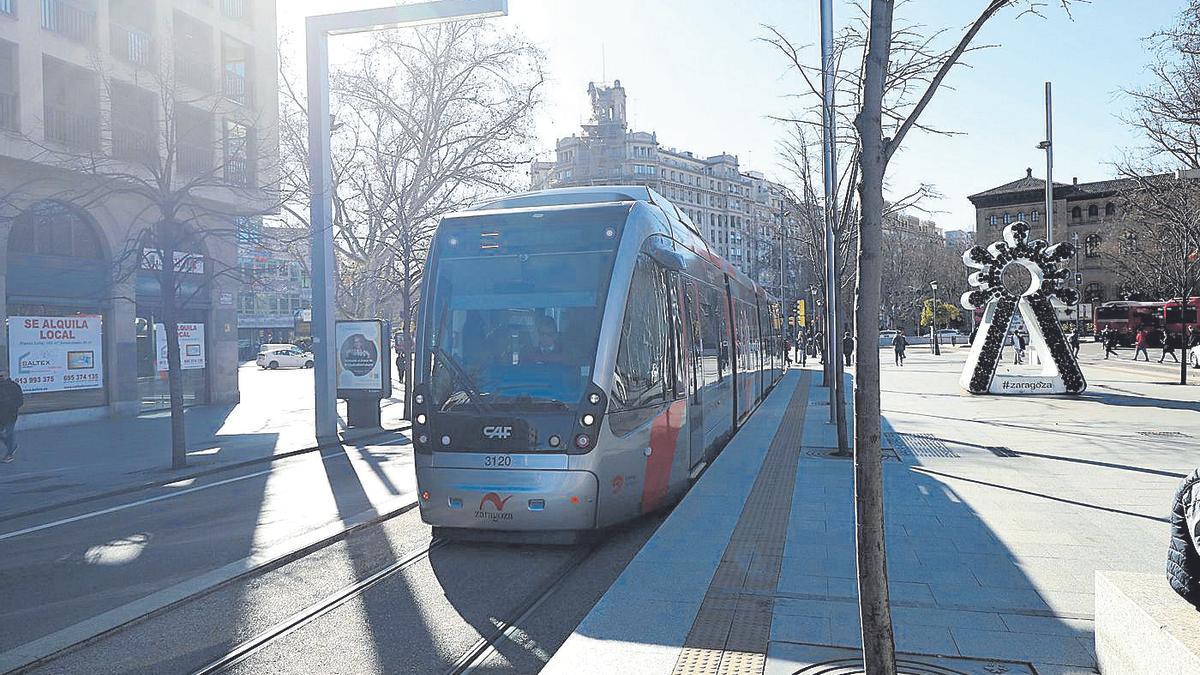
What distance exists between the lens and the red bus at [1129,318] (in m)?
61.9

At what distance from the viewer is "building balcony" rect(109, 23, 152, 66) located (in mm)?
23172

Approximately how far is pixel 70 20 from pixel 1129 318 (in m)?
65.3

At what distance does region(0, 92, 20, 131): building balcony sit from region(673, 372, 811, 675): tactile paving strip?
1889 centimetres

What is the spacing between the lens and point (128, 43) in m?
23.5

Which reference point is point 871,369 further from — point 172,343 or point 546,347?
point 172,343

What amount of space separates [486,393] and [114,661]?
11.4 feet

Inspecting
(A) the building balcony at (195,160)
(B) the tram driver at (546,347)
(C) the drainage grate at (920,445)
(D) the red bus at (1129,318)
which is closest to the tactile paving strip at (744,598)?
(B) the tram driver at (546,347)

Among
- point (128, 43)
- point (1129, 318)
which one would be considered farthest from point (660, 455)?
point (1129, 318)

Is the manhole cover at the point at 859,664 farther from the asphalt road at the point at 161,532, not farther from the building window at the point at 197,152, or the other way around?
the building window at the point at 197,152

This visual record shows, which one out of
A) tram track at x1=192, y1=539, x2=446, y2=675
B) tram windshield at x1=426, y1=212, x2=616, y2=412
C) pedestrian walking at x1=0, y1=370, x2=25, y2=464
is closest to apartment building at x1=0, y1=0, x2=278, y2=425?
pedestrian walking at x1=0, y1=370, x2=25, y2=464

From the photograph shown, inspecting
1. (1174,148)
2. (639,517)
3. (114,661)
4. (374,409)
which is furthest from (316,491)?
(1174,148)

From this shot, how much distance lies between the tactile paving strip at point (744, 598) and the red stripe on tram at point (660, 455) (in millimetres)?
852

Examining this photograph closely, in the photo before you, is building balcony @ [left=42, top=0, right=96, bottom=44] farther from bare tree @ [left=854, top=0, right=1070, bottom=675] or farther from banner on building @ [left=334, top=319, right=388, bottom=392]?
bare tree @ [left=854, top=0, right=1070, bottom=675]

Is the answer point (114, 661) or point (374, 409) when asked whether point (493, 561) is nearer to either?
point (114, 661)
